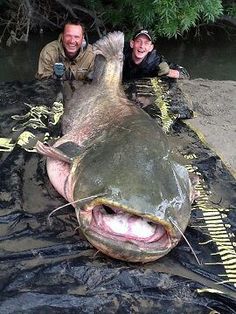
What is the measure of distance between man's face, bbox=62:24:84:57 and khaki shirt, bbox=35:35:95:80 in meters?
0.09

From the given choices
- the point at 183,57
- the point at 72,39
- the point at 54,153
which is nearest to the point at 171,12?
the point at 72,39

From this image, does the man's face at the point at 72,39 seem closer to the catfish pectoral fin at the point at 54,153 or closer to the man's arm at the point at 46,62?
the man's arm at the point at 46,62

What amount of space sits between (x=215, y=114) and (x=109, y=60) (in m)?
1.27

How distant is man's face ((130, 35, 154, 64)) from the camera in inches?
200

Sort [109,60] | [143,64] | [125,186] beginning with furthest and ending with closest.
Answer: [143,64]
[109,60]
[125,186]

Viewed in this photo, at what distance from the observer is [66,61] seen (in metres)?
5.11

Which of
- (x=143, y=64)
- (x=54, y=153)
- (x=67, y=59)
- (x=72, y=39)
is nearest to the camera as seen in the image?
(x=54, y=153)

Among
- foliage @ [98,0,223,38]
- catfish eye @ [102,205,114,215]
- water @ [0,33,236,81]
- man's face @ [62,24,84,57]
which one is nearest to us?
catfish eye @ [102,205,114,215]

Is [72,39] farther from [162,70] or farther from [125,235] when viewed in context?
[125,235]

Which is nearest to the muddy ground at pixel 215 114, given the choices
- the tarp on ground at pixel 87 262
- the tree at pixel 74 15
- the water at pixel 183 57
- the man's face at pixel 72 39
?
the tarp on ground at pixel 87 262

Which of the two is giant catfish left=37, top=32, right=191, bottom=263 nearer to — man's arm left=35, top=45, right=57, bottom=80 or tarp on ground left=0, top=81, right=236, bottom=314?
tarp on ground left=0, top=81, right=236, bottom=314

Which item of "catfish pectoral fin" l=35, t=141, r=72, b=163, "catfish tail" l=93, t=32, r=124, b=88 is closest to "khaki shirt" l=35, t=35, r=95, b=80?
"catfish tail" l=93, t=32, r=124, b=88

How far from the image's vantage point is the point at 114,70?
13.7 feet

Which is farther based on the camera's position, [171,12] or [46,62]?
[171,12]
